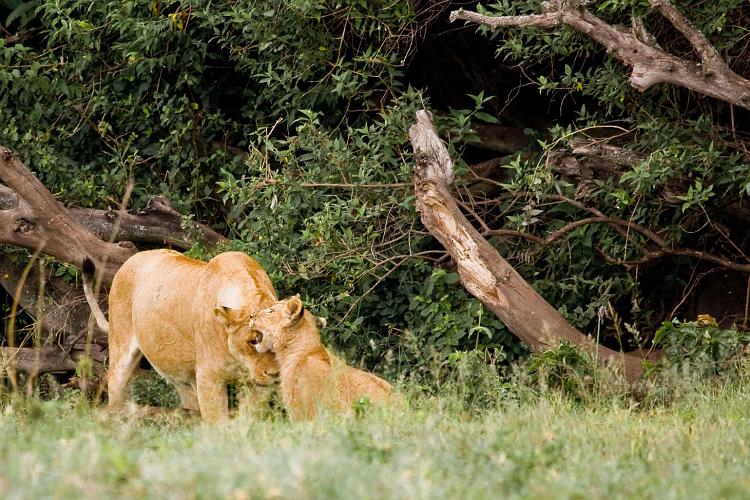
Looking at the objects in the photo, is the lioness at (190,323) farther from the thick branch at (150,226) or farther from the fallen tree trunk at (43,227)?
the thick branch at (150,226)

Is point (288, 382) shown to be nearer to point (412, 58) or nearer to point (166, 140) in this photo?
point (412, 58)

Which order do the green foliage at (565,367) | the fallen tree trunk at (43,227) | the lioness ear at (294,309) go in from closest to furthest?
the lioness ear at (294,309), the green foliage at (565,367), the fallen tree trunk at (43,227)

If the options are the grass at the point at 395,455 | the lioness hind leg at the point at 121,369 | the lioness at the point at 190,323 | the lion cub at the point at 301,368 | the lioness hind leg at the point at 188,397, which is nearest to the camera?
the grass at the point at 395,455

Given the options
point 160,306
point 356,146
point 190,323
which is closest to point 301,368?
point 190,323

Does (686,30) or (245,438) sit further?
(686,30)

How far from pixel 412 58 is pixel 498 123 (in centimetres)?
95

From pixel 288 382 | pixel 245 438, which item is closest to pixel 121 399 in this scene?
pixel 288 382

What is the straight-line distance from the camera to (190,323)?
23.1ft

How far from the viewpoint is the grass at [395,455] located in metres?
3.46

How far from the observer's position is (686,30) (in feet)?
22.8

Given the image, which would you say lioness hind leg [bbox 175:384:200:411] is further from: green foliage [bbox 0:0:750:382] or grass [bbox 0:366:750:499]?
grass [bbox 0:366:750:499]

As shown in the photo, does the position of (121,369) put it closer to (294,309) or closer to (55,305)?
(294,309)

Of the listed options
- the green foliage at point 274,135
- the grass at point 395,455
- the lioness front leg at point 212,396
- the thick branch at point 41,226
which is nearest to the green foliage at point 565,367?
the green foliage at point 274,135

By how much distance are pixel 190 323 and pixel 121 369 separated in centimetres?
100
